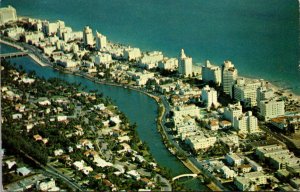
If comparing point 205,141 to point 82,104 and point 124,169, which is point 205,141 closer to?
point 124,169

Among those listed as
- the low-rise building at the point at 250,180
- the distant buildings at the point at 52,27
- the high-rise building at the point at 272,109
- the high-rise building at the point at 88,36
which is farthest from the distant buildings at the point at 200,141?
the distant buildings at the point at 52,27

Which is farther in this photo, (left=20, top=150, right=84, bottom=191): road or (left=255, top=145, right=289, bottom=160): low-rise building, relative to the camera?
(left=255, top=145, right=289, bottom=160): low-rise building

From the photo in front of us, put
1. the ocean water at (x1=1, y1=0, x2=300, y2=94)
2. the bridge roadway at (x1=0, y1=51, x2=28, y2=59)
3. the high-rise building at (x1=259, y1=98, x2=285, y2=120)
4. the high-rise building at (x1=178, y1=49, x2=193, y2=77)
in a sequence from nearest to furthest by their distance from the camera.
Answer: the high-rise building at (x1=259, y1=98, x2=285, y2=120)
the ocean water at (x1=1, y1=0, x2=300, y2=94)
the high-rise building at (x1=178, y1=49, x2=193, y2=77)
the bridge roadway at (x1=0, y1=51, x2=28, y2=59)

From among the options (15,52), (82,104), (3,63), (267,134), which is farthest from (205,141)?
(15,52)

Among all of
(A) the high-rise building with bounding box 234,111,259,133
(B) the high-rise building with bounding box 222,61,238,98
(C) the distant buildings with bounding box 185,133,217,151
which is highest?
(B) the high-rise building with bounding box 222,61,238,98

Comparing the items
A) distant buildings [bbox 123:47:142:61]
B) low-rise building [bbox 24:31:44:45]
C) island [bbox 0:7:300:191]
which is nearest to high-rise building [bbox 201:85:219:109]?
island [bbox 0:7:300:191]

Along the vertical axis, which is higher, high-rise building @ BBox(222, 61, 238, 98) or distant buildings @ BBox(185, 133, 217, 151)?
high-rise building @ BBox(222, 61, 238, 98)

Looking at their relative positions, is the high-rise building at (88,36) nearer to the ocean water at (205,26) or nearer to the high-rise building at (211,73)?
the ocean water at (205,26)

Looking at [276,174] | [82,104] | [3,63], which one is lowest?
[276,174]

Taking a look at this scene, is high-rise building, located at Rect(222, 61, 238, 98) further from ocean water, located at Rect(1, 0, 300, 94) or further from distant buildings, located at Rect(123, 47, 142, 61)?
distant buildings, located at Rect(123, 47, 142, 61)
